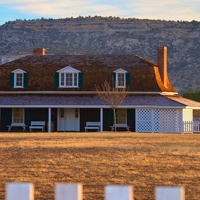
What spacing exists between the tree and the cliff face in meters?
57.1

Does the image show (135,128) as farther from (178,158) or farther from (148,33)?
(148,33)

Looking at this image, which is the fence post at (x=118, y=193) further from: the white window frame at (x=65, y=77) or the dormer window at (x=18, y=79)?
the dormer window at (x=18, y=79)

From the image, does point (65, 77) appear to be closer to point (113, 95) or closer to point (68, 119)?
point (68, 119)

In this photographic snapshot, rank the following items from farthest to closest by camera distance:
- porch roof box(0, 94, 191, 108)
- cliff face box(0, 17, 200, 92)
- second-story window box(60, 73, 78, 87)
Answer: cliff face box(0, 17, 200, 92), second-story window box(60, 73, 78, 87), porch roof box(0, 94, 191, 108)

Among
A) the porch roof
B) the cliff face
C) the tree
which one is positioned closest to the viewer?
the tree

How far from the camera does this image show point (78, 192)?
4969 mm

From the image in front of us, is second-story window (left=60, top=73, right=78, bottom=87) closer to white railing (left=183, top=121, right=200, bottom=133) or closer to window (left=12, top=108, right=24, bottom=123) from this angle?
window (left=12, top=108, right=24, bottom=123)

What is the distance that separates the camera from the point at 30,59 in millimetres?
50156

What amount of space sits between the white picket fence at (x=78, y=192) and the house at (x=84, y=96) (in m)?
39.0

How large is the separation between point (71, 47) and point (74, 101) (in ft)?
243

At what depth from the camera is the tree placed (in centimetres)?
4350

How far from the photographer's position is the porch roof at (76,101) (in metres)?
44.3

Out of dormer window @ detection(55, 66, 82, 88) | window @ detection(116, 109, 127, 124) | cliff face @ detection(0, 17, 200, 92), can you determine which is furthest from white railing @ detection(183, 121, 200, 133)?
cliff face @ detection(0, 17, 200, 92)

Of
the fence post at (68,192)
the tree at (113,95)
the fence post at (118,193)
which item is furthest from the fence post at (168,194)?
the tree at (113,95)
